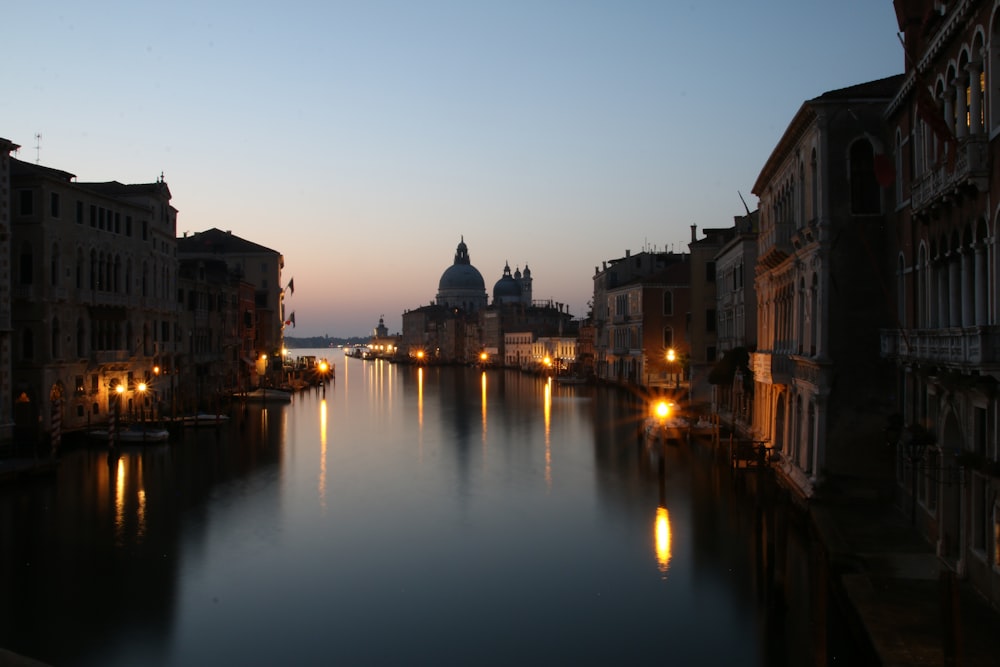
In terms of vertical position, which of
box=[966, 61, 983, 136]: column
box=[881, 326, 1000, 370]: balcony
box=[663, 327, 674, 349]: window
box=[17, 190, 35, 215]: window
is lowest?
box=[881, 326, 1000, 370]: balcony

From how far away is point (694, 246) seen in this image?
38062 mm

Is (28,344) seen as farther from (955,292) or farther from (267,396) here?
(267,396)

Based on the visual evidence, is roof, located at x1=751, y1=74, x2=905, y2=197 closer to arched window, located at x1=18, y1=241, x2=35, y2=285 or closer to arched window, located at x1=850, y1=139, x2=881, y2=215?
arched window, located at x1=850, y1=139, x2=881, y2=215

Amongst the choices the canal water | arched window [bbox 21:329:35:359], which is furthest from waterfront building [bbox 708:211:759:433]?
arched window [bbox 21:329:35:359]

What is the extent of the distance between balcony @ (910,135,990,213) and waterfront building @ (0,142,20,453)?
2044 centimetres

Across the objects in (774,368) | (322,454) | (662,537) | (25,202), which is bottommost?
(662,537)

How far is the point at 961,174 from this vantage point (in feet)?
36.1

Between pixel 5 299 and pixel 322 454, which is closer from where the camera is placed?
pixel 5 299

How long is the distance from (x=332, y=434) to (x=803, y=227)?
820 inches

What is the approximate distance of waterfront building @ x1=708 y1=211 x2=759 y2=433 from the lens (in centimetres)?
2803

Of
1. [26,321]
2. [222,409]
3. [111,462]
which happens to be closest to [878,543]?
[111,462]

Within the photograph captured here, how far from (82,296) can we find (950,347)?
2416 centimetres

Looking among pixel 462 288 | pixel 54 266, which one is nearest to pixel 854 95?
pixel 54 266

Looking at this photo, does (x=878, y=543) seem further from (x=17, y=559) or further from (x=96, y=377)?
(x=96, y=377)
